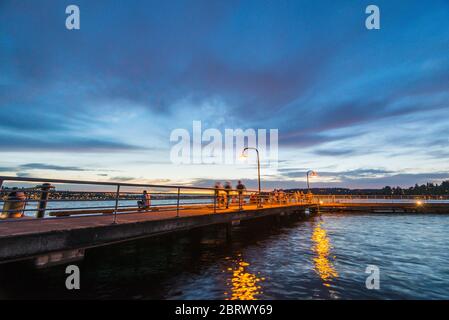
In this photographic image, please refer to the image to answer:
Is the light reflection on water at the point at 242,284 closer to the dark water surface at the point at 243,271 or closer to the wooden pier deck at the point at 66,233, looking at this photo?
the dark water surface at the point at 243,271

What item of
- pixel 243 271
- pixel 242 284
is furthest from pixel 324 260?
pixel 242 284

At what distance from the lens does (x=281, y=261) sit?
40.1ft

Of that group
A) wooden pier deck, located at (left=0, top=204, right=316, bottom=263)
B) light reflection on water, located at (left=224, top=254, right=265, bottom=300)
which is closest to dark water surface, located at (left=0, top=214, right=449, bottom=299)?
light reflection on water, located at (left=224, top=254, right=265, bottom=300)

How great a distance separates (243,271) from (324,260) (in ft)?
14.2

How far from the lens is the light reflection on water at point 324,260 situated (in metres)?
9.95

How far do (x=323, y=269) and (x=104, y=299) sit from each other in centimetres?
806

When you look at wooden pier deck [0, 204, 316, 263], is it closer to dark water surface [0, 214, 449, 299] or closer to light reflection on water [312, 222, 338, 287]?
dark water surface [0, 214, 449, 299]

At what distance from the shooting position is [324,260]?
40.9ft

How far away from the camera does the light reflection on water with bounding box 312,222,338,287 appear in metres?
9.95

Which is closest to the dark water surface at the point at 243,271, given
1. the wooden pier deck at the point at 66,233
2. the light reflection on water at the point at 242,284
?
the light reflection on water at the point at 242,284

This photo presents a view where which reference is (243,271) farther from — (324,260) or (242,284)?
(324,260)

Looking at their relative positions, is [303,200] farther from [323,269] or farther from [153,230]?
[153,230]
